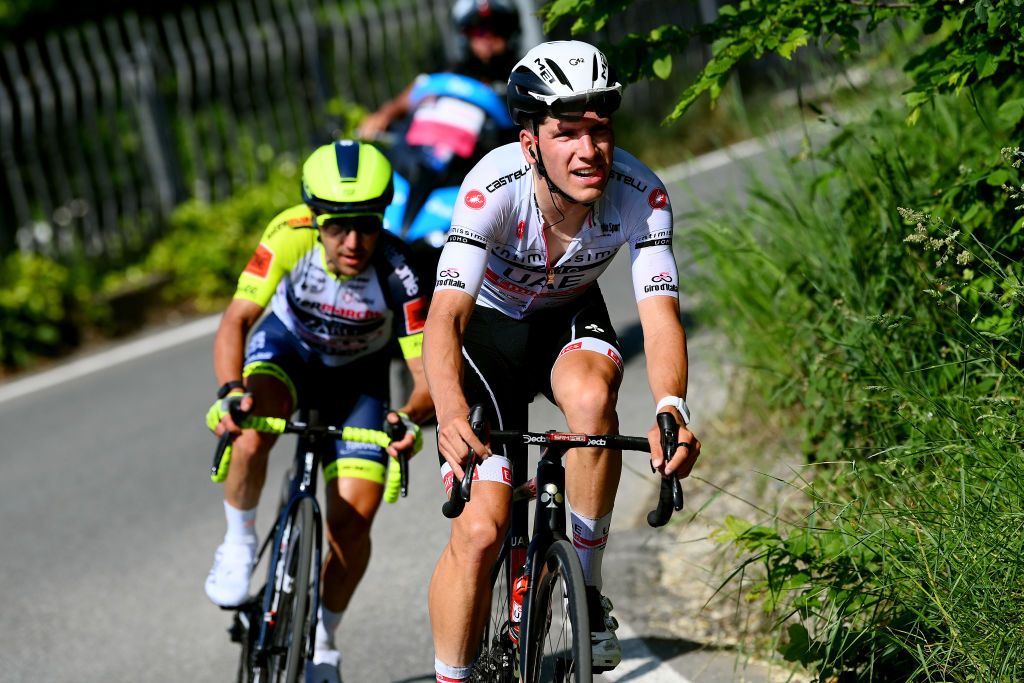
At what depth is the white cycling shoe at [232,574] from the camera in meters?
5.01

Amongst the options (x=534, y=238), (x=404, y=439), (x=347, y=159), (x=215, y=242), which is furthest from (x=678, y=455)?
(x=215, y=242)

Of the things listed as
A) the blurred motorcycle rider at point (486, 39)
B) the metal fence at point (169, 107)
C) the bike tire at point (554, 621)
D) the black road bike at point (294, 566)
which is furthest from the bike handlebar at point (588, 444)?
the metal fence at point (169, 107)

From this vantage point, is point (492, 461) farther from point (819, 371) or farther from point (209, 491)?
point (209, 491)

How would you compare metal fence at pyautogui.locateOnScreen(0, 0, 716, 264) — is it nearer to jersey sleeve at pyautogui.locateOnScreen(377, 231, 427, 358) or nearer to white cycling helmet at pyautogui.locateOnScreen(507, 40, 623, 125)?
jersey sleeve at pyautogui.locateOnScreen(377, 231, 427, 358)

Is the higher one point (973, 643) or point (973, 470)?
point (973, 470)

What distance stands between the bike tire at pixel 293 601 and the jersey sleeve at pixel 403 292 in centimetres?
75

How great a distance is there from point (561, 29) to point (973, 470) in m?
11.1

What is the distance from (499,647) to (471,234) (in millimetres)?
1330

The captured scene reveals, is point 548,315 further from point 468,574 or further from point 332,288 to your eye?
point 332,288

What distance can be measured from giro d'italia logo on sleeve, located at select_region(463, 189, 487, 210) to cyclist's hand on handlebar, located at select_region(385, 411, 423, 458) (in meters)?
1.03

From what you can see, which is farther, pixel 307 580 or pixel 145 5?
pixel 145 5

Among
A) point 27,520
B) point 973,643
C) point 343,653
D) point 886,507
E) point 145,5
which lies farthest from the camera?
point 145,5

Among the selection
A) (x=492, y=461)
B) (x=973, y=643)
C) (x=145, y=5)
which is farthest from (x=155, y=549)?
(x=145, y=5)

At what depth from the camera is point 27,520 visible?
773cm
